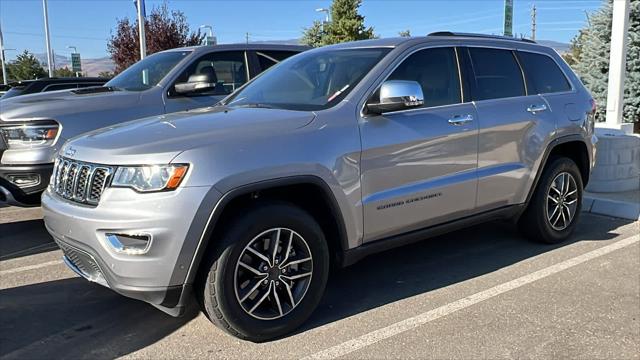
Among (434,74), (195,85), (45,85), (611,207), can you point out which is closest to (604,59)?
(611,207)

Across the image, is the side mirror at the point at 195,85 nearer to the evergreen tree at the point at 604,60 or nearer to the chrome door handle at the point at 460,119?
the chrome door handle at the point at 460,119

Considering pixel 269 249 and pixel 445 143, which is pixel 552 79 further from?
pixel 269 249

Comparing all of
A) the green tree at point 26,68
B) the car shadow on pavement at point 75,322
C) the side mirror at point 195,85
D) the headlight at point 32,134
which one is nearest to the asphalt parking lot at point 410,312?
the car shadow on pavement at point 75,322

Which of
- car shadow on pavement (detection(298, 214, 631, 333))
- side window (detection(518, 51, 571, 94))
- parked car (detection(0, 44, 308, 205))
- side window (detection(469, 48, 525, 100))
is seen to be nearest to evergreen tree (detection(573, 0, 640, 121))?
car shadow on pavement (detection(298, 214, 631, 333))

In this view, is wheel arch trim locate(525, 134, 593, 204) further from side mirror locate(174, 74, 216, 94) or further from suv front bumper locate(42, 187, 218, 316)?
side mirror locate(174, 74, 216, 94)

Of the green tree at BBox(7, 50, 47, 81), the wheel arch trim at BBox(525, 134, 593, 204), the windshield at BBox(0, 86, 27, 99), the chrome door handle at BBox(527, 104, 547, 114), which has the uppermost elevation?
the green tree at BBox(7, 50, 47, 81)

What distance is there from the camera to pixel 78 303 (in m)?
4.12

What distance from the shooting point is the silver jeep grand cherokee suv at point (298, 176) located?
3.12m

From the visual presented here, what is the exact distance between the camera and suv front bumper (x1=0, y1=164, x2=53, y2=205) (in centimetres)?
531

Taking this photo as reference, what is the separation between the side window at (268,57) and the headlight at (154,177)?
4.36m

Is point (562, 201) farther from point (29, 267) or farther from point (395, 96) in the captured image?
point (29, 267)

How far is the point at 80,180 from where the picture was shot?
337cm

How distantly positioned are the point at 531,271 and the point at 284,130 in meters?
2.49

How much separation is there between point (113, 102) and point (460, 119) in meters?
3.59
